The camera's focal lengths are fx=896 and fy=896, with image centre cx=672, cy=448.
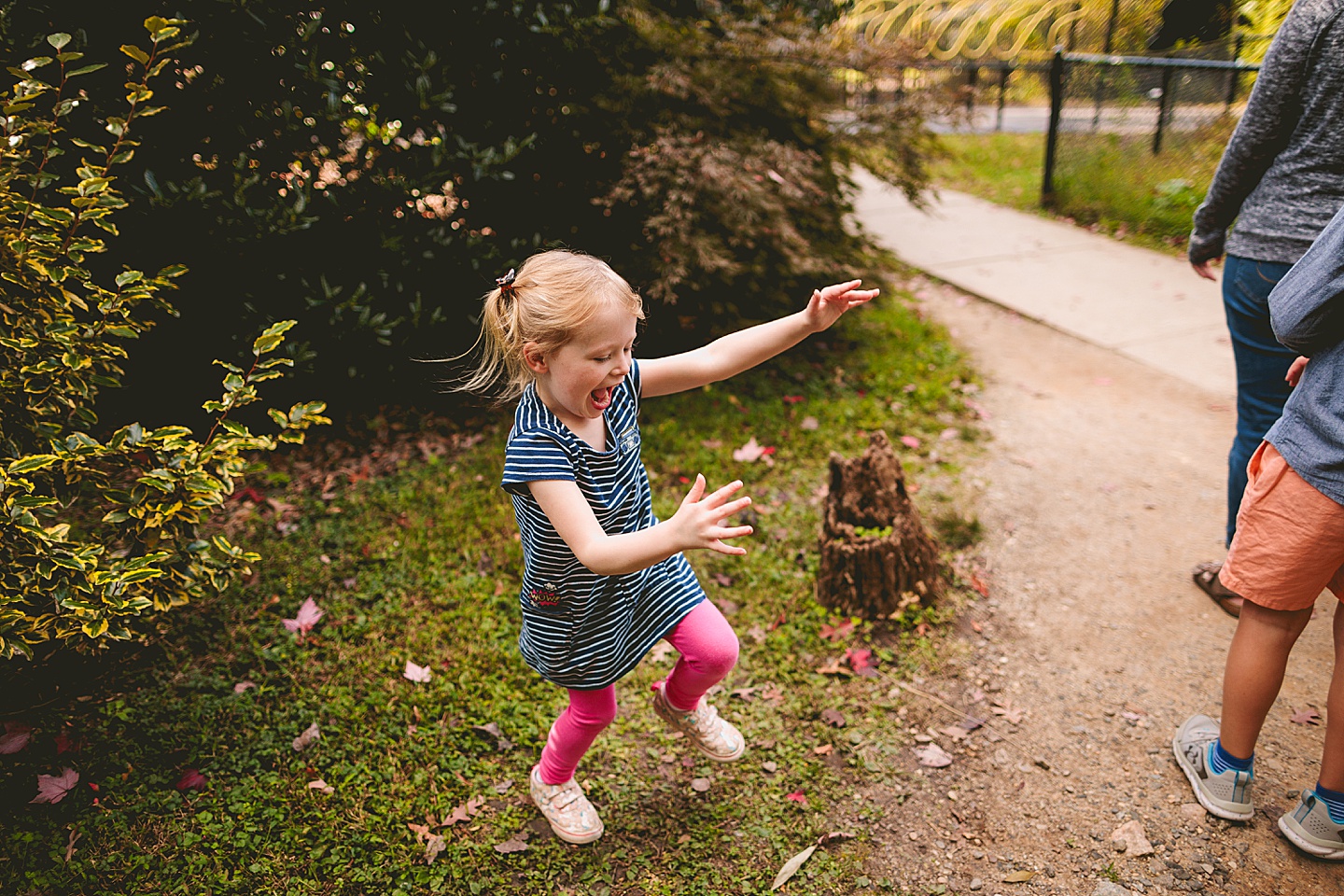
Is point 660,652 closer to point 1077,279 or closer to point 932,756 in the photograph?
point 932,756

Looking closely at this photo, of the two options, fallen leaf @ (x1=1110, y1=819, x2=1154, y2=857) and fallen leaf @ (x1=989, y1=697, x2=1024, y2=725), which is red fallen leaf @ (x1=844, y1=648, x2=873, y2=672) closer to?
fallen leaf @ (x1=989, y1=697, x2=1024, y2=725)

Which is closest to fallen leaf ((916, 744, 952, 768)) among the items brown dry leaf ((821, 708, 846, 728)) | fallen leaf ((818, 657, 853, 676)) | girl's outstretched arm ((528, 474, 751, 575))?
brown dry leaf ((821, 708, 846, 728))

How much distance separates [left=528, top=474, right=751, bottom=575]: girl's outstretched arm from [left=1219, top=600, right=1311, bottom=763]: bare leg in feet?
5.04

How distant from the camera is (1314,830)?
2.36 m

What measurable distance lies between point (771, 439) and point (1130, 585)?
5.84ft

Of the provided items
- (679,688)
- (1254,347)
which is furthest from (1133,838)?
(1254,347)

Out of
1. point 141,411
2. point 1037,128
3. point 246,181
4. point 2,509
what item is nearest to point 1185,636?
point 2,509

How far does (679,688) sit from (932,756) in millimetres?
900

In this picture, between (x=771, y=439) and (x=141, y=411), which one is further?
(x=771, y=439)

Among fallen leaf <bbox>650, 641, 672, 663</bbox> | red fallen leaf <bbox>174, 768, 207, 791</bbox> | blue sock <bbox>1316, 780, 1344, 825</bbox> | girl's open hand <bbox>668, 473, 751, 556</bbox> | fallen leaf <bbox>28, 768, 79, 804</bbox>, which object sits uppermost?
girl's open hand <bbox>668, 473, 751, 556</bbox>

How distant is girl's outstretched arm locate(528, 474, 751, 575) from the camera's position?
1744mm

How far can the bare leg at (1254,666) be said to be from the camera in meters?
2.32

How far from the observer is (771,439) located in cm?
462

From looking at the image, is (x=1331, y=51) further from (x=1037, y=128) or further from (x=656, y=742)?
(x=1037, y=128)
